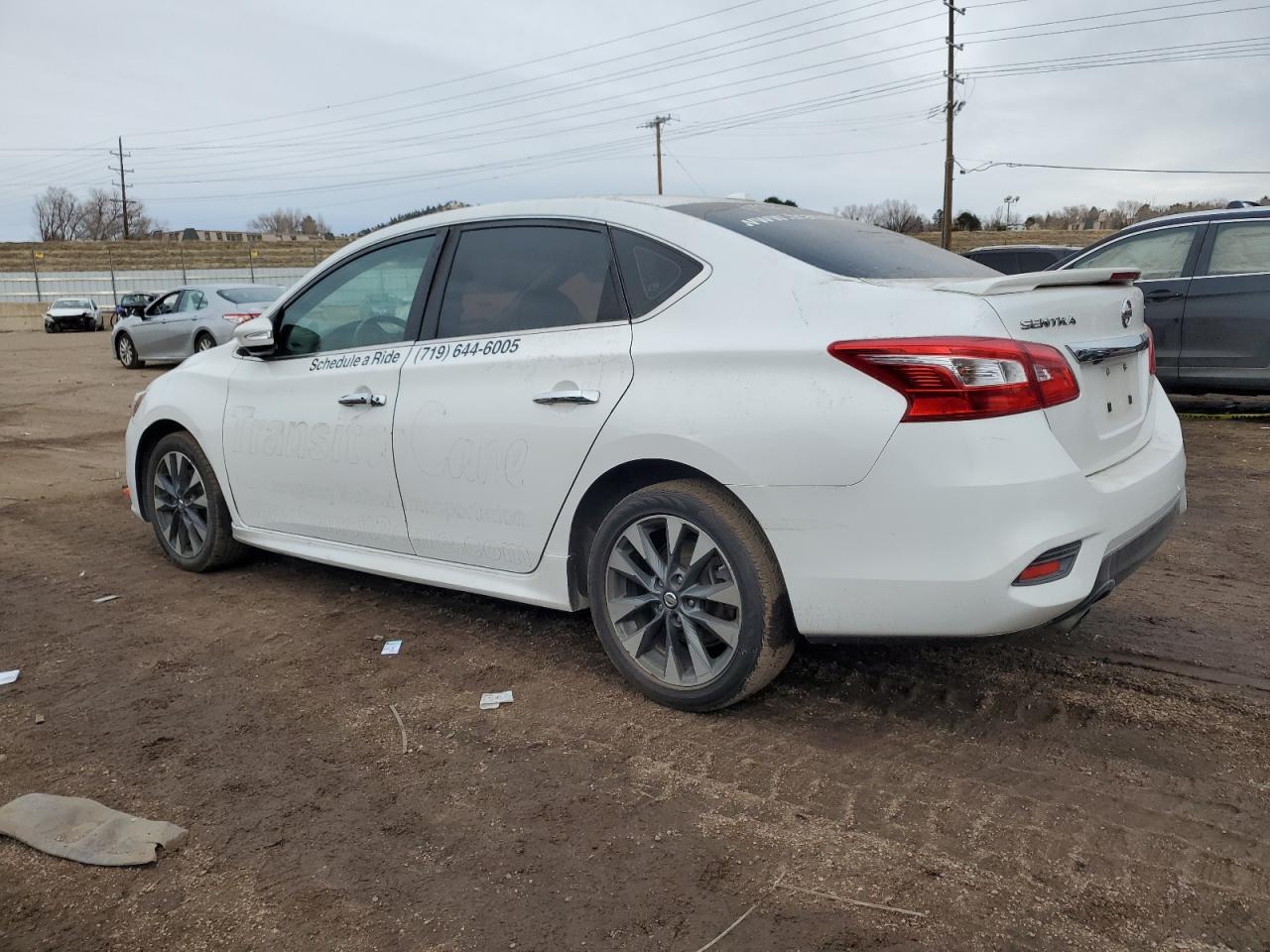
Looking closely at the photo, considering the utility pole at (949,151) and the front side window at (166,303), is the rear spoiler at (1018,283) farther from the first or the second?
the utility pole at (949,151)

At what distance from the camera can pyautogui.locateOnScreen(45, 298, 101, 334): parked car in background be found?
37312mm

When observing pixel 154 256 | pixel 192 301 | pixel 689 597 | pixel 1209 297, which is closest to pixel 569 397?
pixel 689 597

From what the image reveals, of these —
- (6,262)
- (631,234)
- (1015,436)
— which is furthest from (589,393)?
(6,262)

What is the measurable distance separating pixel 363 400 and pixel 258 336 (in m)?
0.83

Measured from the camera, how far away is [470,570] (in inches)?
154

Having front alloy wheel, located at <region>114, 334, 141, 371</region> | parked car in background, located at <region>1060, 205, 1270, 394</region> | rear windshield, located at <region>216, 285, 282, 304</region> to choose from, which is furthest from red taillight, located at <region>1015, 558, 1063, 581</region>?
front alloy wheel, located at <region>114, 334, 141, 371</region>

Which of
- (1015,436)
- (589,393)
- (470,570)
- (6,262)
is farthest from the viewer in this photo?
(6,262)

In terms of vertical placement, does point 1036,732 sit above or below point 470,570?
below

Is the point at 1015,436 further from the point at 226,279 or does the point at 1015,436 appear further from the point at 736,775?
the point at 226,279

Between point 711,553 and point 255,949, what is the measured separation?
5.41 ft

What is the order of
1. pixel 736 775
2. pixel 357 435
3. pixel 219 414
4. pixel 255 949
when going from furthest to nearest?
pixel 219 414
pixel 357 435
pixel 736 775
pixel 255 949

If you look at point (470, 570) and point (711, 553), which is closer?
point (711, 553)

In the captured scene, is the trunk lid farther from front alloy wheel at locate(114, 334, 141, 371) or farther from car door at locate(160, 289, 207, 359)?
front alloy wheel at locate(114, 334, 141, 371)

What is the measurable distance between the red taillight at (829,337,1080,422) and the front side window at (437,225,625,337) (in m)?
1.04
